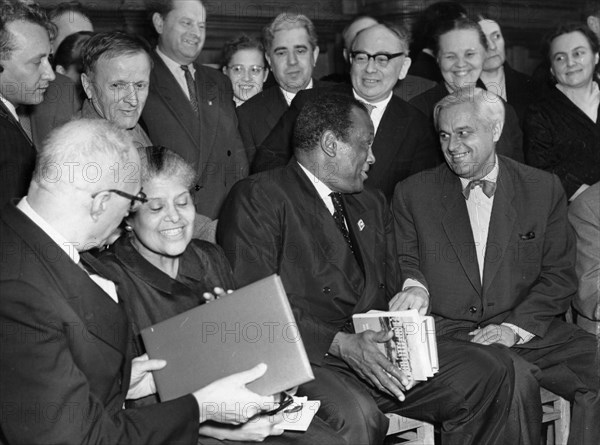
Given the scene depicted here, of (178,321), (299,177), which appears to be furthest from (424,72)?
(178,321)

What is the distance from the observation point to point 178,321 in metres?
2.47

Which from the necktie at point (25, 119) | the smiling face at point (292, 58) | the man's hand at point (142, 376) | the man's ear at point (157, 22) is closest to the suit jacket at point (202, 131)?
the man's ear at point (157, 22)

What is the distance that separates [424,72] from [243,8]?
129 cm

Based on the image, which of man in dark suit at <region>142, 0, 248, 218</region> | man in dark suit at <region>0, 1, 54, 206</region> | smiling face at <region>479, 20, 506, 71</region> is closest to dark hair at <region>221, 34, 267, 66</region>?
man in dark suit at <region>142, 0, 248, 218</region>

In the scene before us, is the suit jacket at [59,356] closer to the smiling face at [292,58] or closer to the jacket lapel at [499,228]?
the jacket lapel at [499,228]

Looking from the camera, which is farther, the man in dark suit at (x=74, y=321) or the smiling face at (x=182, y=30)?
the smiling face at (x=182, y=30)

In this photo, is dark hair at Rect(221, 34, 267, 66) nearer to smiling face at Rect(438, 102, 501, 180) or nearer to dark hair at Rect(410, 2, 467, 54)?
dark hair at Rect(410, 2, 467, 54)

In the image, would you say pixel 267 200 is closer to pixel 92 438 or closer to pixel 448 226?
pixel 448 226

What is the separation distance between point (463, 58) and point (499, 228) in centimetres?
126

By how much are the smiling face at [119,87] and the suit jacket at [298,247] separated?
0.56m

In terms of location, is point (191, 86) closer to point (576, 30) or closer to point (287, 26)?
point (287, 26)

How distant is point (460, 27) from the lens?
182 inches

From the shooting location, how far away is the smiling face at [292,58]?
4359 mm

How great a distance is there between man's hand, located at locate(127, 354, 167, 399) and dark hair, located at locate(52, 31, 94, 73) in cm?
202
